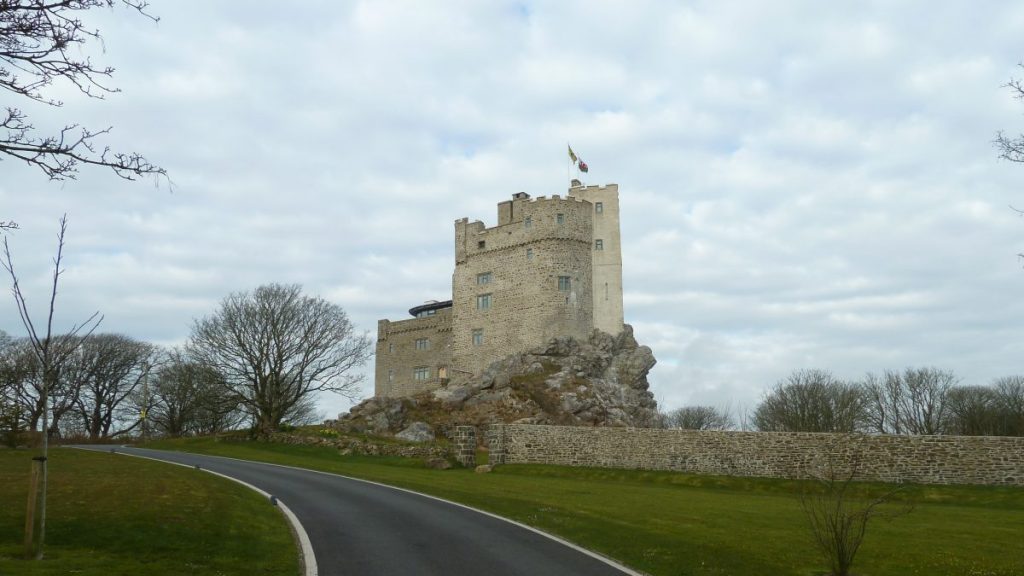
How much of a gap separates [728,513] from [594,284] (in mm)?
46811

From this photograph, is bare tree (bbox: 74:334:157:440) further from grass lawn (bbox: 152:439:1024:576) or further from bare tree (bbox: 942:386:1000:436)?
bare tree (bbox: 942:386:1000:436)

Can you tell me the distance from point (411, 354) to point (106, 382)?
2993 centimetres

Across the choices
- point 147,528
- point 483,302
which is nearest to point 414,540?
point 147,528

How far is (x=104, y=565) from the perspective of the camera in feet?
41.4

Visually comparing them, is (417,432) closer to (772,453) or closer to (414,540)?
(772,453)

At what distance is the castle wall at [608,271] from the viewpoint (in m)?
67.7

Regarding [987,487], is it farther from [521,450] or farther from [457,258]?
[457,258]

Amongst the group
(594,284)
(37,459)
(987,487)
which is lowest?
(987,487)

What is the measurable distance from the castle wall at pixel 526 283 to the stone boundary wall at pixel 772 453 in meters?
25.3

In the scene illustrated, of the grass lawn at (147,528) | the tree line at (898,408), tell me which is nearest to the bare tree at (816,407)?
the tree line at (898,408)

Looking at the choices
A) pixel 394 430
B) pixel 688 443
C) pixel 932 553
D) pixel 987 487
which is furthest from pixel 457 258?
pixel 932 553

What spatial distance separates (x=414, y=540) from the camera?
50.3 ft

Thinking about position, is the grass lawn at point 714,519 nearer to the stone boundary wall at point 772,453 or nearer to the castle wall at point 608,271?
the stone boundary wall at point 772,453

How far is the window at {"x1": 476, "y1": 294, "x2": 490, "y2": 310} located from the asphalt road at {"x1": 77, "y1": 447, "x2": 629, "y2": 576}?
45.0 metres
